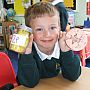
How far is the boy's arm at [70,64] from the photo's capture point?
0.87 metres

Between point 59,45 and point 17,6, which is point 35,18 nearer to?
point 59,45

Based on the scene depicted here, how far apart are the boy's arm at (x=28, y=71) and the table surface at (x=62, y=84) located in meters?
0.02

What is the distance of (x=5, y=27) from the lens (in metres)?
3.38

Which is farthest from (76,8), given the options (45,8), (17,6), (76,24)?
(45,8)

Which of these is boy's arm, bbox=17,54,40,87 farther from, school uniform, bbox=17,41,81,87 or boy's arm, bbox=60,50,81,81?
boy's arm, bbox=60,50,81,81

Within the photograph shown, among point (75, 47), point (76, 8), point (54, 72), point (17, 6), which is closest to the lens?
point (75, 47)

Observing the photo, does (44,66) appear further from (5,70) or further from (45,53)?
(5,70)

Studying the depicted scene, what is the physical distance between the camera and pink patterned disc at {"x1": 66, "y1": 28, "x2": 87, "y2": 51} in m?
0.80

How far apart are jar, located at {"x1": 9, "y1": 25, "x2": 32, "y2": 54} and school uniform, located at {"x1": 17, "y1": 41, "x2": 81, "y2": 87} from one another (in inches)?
3.8

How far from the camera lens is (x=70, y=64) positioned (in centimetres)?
88

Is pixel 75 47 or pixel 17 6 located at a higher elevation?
pixel 17 6

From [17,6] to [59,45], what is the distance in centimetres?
257

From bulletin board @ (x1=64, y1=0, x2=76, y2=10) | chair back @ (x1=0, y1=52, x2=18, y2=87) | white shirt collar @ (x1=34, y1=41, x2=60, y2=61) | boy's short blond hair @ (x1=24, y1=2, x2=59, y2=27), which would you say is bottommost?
chair back @ (x1=0, y1=52, x2=18, y2=87)

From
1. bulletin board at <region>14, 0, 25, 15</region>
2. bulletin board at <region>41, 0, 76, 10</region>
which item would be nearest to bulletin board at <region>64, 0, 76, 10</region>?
bulletin board at <region>41, 0, 76, 10</region>
